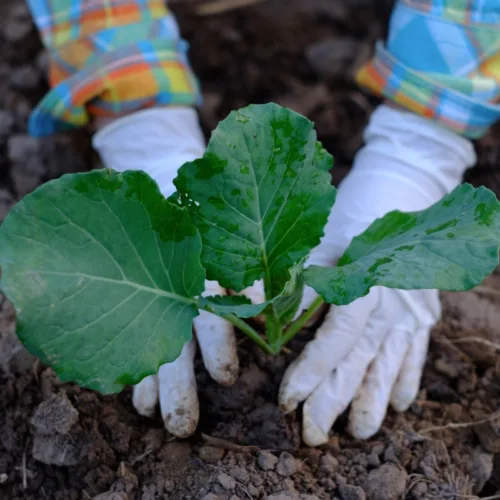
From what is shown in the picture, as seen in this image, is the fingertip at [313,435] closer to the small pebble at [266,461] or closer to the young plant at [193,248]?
the small pebble at [266,461]

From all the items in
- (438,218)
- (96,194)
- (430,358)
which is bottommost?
(430,358)

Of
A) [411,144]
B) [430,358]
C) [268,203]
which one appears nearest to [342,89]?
[411,144]

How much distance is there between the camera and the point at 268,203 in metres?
1.18

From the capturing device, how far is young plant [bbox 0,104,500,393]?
3.36 feet

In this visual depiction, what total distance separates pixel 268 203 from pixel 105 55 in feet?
2.69

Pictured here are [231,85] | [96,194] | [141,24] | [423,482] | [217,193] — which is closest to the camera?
[96,194]

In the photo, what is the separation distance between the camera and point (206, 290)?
4.77 feet

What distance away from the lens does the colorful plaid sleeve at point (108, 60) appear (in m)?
1.75

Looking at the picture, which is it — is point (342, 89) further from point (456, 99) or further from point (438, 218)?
point (438, 218)

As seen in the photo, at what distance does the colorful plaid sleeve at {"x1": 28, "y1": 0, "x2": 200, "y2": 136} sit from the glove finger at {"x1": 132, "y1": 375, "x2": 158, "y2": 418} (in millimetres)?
785

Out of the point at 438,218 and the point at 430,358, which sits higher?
the point at 438,218

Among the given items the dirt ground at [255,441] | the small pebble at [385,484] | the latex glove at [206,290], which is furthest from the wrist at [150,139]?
the small pebble at [385,484]

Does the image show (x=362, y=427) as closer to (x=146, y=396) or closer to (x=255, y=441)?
(x=255, y=441)

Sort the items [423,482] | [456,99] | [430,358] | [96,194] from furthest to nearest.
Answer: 1. [456,99]
2. [430,358]
3. [423,482]
4. [96,194]
